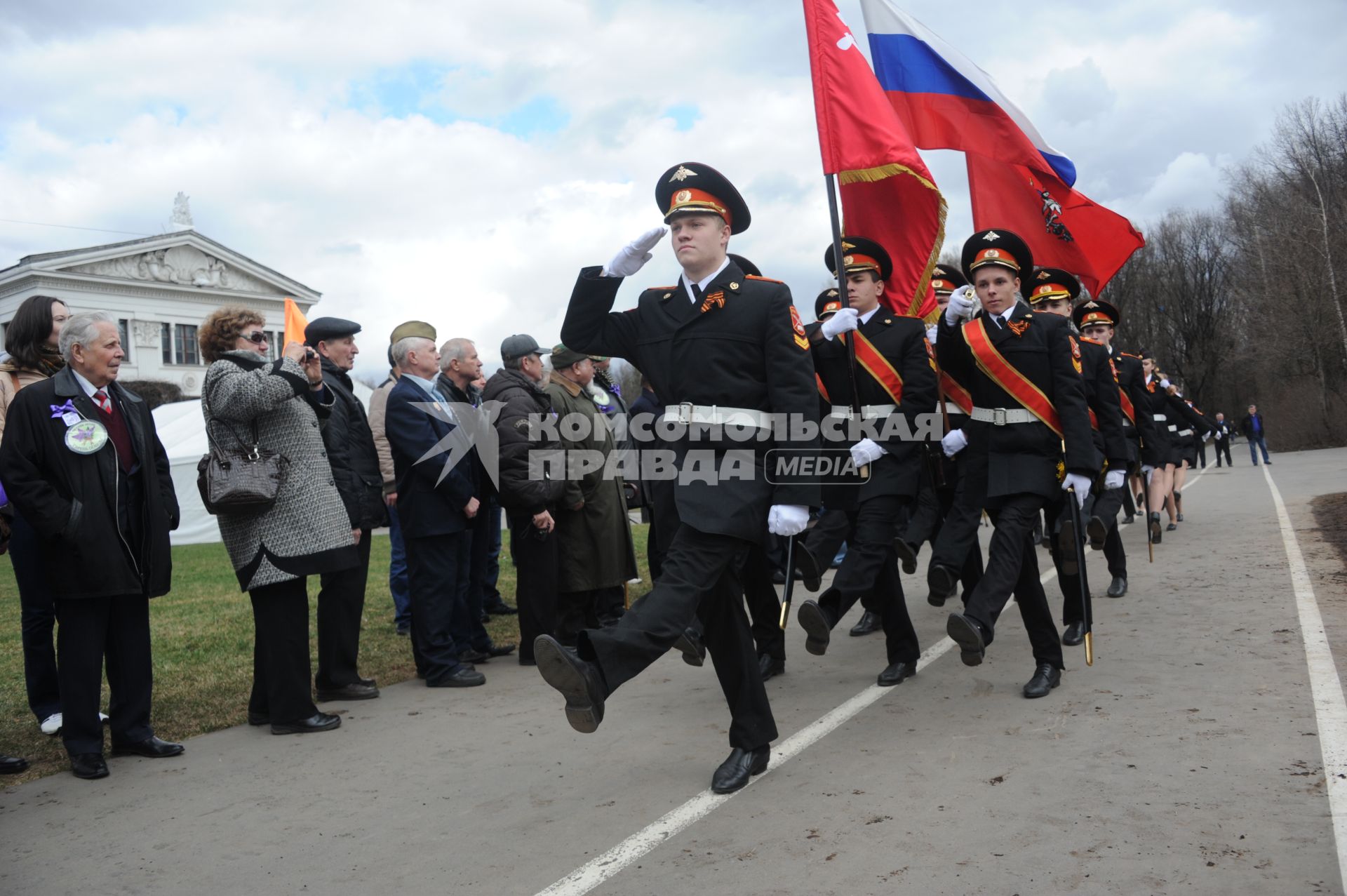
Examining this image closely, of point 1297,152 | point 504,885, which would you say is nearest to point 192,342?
point 1297,152

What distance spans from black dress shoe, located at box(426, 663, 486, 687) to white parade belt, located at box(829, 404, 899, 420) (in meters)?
2.48

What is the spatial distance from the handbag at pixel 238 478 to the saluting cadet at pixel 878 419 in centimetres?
272

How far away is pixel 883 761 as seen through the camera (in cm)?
441

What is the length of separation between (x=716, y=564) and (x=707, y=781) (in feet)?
2.78

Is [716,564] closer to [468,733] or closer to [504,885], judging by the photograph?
[504,885]

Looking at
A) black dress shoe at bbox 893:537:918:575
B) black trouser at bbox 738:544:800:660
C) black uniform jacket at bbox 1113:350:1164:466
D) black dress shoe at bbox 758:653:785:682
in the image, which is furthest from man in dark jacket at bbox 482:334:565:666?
black uniform jacket at bbox 1113:350:1164:466

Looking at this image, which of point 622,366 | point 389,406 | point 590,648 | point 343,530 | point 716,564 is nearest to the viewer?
point 590,648

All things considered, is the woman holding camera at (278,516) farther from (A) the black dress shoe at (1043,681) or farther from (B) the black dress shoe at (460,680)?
(A) the black dress shoe at (1043,681)

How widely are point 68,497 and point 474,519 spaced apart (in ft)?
8.48

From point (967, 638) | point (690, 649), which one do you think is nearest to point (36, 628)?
point (690, 649)

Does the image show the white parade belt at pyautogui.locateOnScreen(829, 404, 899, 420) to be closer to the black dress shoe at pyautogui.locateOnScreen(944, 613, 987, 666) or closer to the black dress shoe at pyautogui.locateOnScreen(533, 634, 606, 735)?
the black dress shoe at pyautogui.locateOnScreen(944, 613, 987, 666)

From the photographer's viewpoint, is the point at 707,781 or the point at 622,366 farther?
the point at 622,366

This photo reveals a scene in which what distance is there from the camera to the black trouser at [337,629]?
6.17 meters

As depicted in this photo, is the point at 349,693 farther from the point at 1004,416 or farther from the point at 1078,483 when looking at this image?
the point at 1078,483
